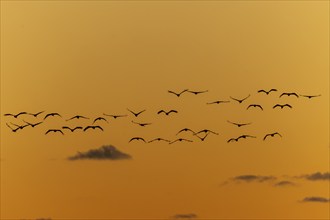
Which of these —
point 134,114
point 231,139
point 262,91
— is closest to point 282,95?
point 262,91

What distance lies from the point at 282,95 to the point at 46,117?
120ft

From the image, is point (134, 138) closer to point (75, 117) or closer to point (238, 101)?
point (75, 117)

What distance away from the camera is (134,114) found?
11800 cm

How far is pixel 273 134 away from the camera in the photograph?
398 ft

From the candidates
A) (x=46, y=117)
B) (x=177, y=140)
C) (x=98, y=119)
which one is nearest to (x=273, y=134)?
(x=177, y=140)

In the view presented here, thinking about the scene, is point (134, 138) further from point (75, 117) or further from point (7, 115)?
point (7, 115)

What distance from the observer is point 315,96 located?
118 metres

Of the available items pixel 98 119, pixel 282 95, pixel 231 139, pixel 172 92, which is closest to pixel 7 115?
pixel 98 119

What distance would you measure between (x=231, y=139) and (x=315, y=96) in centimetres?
1491

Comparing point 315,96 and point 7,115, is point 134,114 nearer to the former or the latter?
point 7,115

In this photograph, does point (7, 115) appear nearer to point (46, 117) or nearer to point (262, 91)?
point (46, 117)

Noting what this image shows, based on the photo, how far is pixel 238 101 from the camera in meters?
117

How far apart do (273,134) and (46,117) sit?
35.6 metres

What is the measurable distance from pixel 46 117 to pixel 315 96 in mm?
41528
